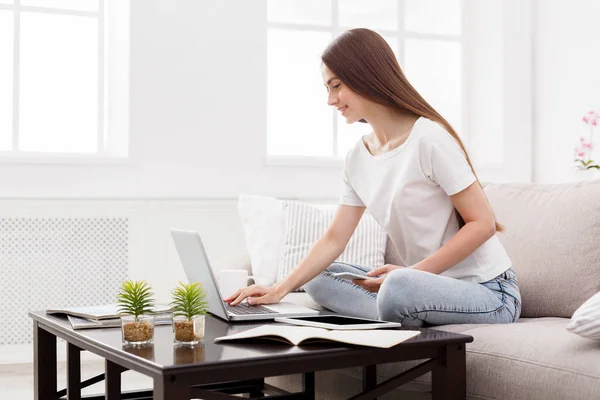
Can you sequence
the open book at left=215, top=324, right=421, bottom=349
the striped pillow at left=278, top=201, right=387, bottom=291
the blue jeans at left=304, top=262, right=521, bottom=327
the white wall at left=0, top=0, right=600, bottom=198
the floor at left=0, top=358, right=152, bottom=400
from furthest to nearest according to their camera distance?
the white wall at left=0, top=0, right=600, bottom=198
the floor at left=0, top=358, right=152, bottom=400
the striped pillow at left=278, top=201, right=387, bottom=291
the blue jeans at left=304, top=262, right=521, bottom=327
the open book at left=215, top=324, right=421, bottom=349

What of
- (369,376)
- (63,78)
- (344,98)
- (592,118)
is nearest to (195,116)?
(63,78)

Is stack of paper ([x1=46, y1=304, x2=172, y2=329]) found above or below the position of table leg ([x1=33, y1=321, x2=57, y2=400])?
above

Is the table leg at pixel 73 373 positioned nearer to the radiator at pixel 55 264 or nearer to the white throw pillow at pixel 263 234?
the white throw pillow at pixel 263 234

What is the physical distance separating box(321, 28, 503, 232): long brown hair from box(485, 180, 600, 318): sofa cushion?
15.5 inches

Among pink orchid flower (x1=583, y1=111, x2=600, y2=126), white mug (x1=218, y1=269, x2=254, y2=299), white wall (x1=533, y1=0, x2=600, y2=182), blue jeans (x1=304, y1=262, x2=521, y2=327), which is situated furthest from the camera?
white wall (x1=533, y1=0, x2=600, y2=182)

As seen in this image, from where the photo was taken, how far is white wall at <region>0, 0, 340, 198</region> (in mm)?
3711

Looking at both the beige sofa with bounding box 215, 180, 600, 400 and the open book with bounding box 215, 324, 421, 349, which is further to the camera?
the beige sofa with bounding box 215, 180, 600, 400

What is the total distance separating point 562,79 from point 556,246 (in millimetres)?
2327

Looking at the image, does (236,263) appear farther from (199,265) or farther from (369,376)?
(369,376)

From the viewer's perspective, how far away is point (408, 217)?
6.97 ft

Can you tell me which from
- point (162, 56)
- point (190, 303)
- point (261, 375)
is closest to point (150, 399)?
point (190, 303)

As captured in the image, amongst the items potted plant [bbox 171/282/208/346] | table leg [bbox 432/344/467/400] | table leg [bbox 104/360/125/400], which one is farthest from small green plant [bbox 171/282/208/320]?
table leg [bbox 432/344/467/400]

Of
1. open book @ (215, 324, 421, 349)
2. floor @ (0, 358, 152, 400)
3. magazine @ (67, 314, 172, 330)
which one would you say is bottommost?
floor @ (0, 358, 152, 400)

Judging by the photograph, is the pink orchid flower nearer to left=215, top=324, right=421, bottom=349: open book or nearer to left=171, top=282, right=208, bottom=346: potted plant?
left=215, top=324, right=421, bottom=349: open book
